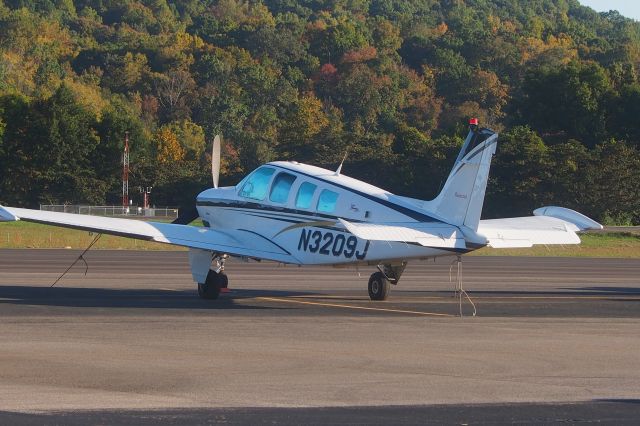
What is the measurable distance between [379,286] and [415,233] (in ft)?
10.7

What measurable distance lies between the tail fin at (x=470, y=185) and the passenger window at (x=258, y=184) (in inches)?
162

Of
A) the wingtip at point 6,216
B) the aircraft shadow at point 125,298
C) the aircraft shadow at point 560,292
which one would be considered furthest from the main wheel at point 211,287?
the aircraft shadow at point 560,292

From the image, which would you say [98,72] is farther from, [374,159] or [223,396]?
[223,396]

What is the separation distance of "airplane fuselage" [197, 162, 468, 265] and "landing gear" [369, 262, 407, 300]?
147 centimetres

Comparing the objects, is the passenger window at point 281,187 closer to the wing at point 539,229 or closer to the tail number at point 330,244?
the tail number at point 330,244

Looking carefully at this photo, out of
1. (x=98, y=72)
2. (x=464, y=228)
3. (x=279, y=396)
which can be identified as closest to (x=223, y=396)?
(x=279, y=396)

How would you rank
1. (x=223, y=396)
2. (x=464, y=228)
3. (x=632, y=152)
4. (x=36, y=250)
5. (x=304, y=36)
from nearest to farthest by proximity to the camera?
1. (x=223, y=396)
2. (x=464, y=228)
3. (x=36, y=250)
4. (x=632, y=152)
5. (x=304, y=36)

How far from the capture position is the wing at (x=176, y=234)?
68.5 feet

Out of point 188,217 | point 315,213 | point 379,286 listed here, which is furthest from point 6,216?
point 379,286

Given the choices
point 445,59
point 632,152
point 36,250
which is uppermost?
point 445,59

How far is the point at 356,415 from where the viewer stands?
11125 millimetres

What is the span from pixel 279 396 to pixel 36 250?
30.7 m

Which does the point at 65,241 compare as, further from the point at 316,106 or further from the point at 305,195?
the point at 316,106

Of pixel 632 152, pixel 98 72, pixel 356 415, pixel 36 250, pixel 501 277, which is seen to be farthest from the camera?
pixel 98 72
